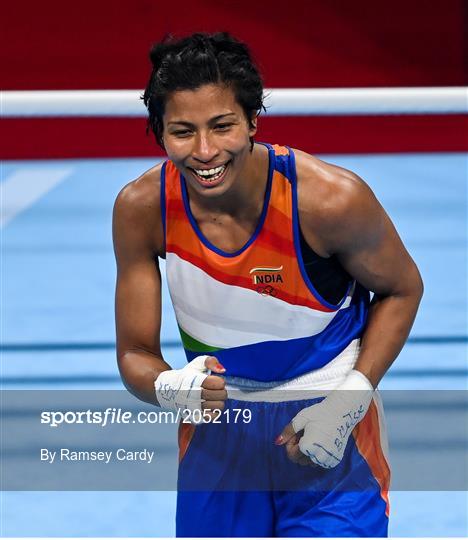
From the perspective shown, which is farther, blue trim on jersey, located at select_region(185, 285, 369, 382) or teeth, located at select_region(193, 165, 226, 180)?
blue trim on jersey, located at select_region(185, 285, 369, 382)

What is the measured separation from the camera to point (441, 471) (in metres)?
3.25

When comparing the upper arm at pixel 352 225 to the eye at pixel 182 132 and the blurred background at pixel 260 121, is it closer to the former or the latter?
the eye at pixel 182 132

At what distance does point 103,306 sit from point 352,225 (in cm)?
264

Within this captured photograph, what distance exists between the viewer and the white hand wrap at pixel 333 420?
2074 millimetres

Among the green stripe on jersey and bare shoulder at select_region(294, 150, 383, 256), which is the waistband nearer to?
the green stripe on jersey

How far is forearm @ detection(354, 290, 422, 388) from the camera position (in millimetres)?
2129

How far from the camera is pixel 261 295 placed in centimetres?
211

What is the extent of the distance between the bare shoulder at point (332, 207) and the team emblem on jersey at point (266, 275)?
8 centimetres

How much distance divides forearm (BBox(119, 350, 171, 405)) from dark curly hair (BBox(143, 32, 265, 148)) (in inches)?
17.0

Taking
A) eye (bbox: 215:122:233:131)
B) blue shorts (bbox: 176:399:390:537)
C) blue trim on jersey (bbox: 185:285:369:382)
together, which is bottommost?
blue shorts (bbox: 176:399:390:537)
